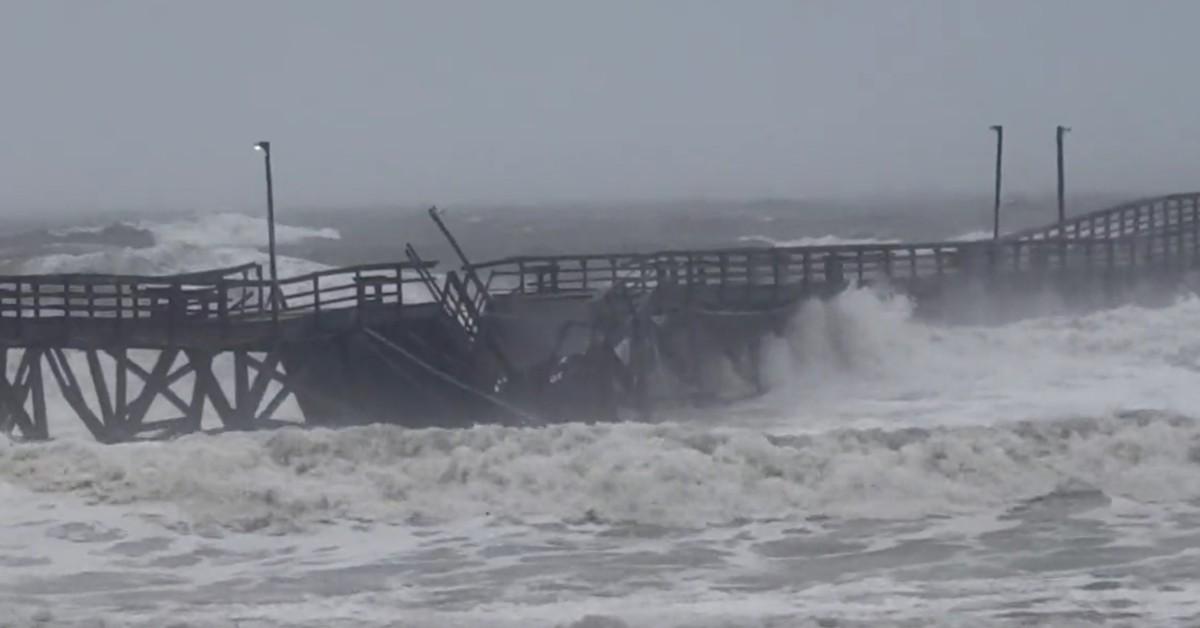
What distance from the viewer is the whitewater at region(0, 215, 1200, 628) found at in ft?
50.6

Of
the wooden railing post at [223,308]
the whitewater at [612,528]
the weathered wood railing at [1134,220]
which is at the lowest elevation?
the whitewater at [612,528]

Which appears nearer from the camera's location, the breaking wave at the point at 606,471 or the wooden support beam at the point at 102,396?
the breaking wave at the point at 606,471

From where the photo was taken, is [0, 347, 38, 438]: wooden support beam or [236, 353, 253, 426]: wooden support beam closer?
[236, 353, 253, 426]: wooden support beam

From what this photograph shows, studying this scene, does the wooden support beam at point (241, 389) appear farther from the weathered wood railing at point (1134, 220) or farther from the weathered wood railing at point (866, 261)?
the weathered wood railing at point (1134, 220)

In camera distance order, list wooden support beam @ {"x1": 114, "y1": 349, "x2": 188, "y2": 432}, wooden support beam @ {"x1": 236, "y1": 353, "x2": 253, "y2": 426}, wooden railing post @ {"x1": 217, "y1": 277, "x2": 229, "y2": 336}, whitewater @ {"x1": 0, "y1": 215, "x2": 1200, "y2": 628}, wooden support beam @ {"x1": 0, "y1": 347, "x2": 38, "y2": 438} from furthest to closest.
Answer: wooden support beam @ {"x1": 0, "y1": 347, "x2": 38, "y2": 438} < wooden support beam @ {"x1": 236, "y1": 353, "x2": 253, "y2": 426} < wooden support beam @ {"x1": 114, "y1": 349, "x2": 188, "y2": 432} < wooden railing post @ {"x1": 217, "y1": 277, "x2": 229, "y2": 336} < whitewater @ {"x1": 0, "y1": 215, "x2": 1200, "y2": 628}

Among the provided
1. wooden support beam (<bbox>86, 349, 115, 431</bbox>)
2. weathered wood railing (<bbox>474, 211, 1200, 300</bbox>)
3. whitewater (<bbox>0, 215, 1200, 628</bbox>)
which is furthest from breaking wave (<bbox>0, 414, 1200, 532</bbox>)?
weathered wood railing (<bbox>474, 211, 1200, 300</bbox>)

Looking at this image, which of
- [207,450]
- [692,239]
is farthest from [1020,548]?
[692,239]

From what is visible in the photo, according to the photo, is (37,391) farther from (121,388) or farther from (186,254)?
(186,254)

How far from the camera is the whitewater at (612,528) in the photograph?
15430mm

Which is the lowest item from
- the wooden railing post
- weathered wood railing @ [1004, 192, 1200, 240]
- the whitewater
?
the whitewater

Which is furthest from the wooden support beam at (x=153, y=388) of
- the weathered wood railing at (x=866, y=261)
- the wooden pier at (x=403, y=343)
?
the weathered wood railing at (x=866, y=261)

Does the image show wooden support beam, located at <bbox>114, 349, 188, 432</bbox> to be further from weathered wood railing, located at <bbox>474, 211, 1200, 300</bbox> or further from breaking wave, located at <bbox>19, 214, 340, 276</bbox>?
breaking wave, located at <bbox>19, 214, 340, 276</bbox>

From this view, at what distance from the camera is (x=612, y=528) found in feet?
61.8

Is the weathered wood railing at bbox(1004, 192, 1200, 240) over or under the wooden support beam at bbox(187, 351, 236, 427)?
over
